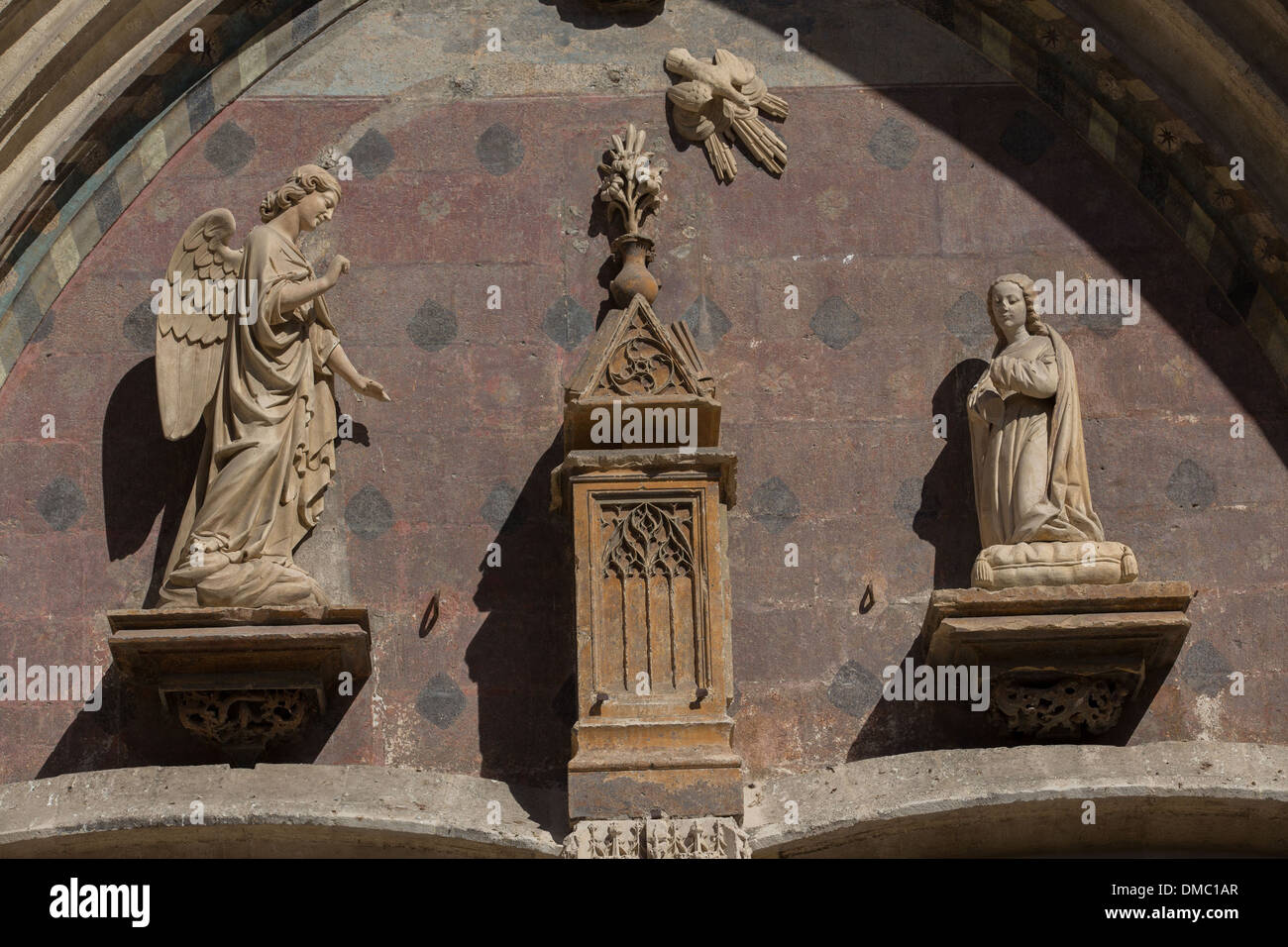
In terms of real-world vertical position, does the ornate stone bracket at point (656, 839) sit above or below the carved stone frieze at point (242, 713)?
below

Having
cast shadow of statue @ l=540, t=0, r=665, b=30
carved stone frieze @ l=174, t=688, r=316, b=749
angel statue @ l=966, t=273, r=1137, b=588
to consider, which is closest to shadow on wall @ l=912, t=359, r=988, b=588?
angel statue @ l=966, t=273, r=1137, b=588

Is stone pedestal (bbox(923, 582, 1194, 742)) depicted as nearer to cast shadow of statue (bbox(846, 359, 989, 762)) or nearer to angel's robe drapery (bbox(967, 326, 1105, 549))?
cast shadow of statue (bbox(846, 359, 989, 762))

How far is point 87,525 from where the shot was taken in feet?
40.4

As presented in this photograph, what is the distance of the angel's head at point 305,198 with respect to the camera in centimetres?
1247

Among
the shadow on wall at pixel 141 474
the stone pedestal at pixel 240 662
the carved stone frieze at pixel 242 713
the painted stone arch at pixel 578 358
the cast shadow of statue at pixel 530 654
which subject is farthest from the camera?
the shadow on wall at pixel 141 474

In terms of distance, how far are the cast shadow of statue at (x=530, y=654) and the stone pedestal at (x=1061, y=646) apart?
1.75 metres

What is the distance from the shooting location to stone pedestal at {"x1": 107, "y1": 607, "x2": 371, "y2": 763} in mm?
11477

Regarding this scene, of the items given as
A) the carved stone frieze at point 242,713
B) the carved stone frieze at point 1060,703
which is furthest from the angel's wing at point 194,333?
the carved stone frieze at point 1060,703

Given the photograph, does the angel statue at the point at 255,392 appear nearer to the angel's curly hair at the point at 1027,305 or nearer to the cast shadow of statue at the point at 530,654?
the cast shadow of statue at the point at 530,654

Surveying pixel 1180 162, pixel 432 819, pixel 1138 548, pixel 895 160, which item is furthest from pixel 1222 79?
pixel 432 819

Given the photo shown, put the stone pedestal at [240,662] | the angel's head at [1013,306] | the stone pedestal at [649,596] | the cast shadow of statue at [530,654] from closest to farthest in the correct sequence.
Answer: the stone pedestal at [649,596]
the stone pedestal at [240,662]
the cast shadow of statue at [530,654]
the angel's head at [1013,306]

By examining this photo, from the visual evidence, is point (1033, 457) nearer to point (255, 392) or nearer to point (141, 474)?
point (255, 392)

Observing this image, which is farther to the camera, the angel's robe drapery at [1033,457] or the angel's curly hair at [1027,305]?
Answer: the angel's curly hair at [1027,305]

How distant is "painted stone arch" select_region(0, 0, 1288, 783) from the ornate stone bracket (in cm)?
73
